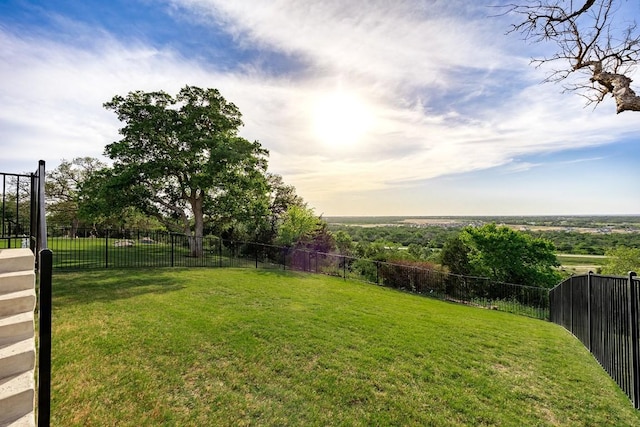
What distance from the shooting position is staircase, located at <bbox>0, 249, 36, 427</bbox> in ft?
7.15

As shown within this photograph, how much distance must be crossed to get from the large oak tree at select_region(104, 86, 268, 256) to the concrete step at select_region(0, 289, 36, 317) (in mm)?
11317

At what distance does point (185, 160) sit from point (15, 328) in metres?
14.0

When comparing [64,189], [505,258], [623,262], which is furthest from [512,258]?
[64,189]

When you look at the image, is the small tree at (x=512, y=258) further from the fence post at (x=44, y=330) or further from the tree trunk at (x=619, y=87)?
the fence post at (x=44, y=330)

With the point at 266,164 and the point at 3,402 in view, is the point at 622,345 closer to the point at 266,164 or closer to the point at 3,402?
the point at 3,402

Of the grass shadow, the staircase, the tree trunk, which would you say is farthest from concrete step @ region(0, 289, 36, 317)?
the tree trunk

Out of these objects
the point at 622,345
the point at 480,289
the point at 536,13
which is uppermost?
the point at 536,13

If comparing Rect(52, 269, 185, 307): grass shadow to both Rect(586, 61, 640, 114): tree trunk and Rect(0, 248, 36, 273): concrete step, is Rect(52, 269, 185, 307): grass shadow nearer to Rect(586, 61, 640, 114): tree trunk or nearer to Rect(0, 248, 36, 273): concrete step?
Rect(0, 248, 36, 273): concrete step

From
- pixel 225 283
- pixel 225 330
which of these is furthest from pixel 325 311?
pixel 225 283

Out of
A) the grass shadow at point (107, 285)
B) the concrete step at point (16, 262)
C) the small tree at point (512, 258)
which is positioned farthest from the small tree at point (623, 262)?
the concrete step at point (16, 262)

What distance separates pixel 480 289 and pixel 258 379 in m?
18.3

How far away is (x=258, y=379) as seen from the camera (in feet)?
11.1

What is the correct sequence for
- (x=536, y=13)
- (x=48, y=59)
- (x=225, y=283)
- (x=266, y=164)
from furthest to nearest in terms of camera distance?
(x=266, y=164) < (x=225, y=283) < (x=48, y=59) < (x=536, y=13)

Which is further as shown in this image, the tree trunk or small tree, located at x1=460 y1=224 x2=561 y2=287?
small tree, located at x1=460 y1=224 x2=561 y2=287
